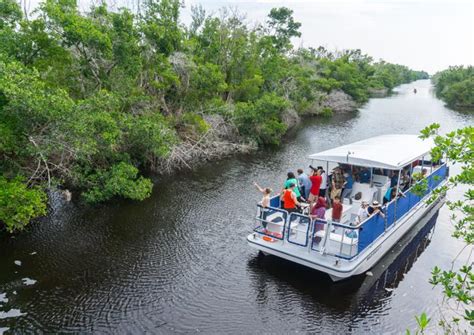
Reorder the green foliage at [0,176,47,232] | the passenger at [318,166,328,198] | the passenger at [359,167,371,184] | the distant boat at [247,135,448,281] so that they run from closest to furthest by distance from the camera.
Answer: the distant boat at [247,135,448,281], the green foliage at [0,176,47,232], the passenger at [318,166,328,198], the passenger at [359,167,371,184]

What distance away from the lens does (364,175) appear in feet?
44.1

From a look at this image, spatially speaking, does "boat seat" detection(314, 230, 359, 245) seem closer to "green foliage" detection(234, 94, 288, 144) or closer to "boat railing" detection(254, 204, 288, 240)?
"boat railing" detection(254, 204, 288, 240)

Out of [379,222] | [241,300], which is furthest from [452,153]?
[241,300]

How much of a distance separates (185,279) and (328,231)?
4316 mm

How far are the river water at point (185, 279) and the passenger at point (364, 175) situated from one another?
8.30 feet

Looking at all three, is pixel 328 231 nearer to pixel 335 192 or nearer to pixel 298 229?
pixel 298 229

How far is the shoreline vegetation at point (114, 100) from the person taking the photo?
503 inches

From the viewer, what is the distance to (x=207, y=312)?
9672 millimetres

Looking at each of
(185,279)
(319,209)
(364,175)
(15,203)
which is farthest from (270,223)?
(15,203)

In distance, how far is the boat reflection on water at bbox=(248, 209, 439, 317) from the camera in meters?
10.2

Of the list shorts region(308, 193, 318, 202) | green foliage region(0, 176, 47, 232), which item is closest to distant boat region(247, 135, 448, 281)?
shorts region(308, 193, 318, 202)

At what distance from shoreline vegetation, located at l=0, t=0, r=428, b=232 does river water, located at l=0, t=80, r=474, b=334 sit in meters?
1.41

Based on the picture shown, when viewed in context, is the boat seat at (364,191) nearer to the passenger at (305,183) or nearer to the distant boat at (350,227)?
the distant boat at (350,227)

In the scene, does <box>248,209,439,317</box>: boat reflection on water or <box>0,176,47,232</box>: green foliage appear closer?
<box>248,209,439,317</box>: boat reflection on water
